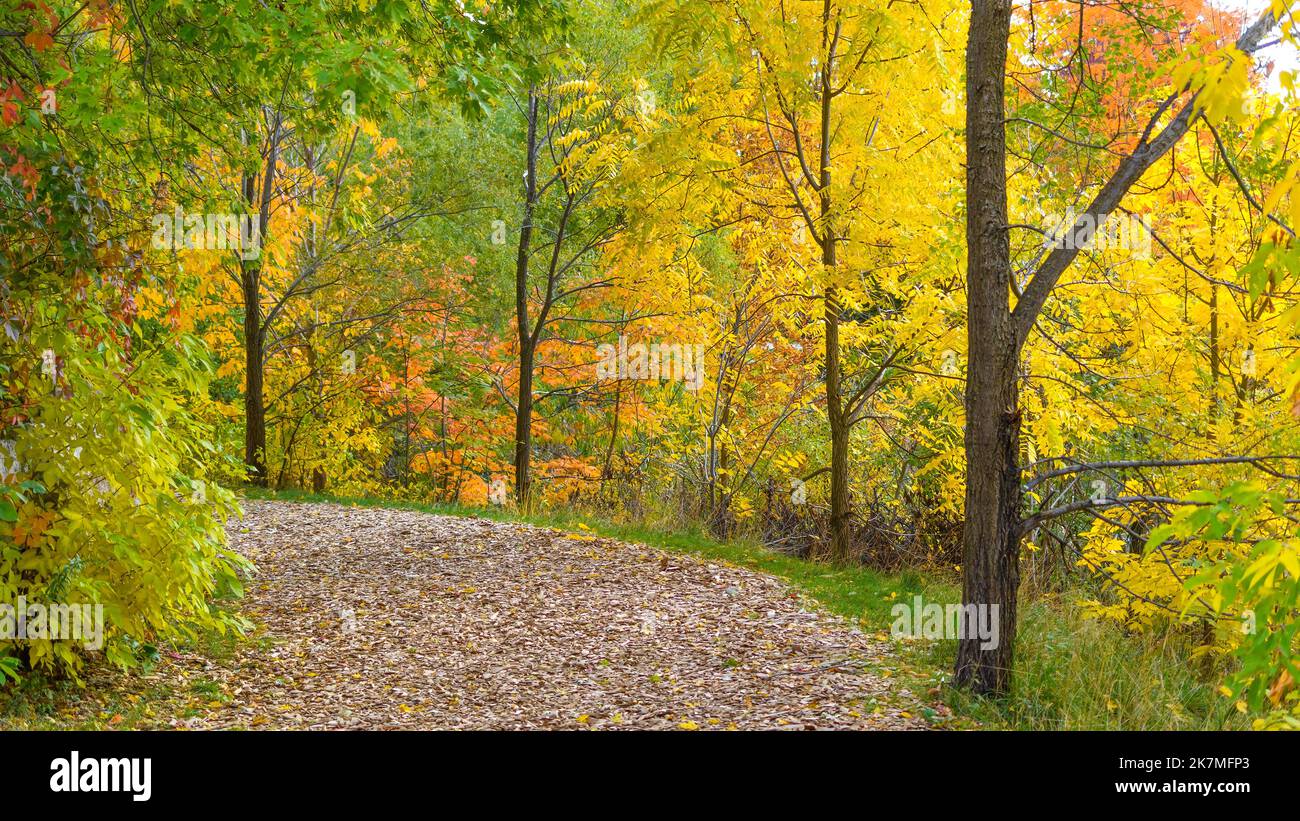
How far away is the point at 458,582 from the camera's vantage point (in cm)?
896

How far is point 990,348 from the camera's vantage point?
17.7 feet

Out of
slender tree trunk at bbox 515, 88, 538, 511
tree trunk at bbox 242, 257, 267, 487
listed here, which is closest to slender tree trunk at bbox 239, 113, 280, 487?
tree trunk at bbox 242, 257, 267, 487

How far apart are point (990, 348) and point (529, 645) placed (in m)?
3.86

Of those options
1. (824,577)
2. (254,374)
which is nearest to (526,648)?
(824,577)

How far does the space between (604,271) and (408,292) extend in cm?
384

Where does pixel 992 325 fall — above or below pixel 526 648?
above

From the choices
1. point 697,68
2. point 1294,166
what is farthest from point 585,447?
point 1294,166

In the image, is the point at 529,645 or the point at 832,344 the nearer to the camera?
the point at 529,645

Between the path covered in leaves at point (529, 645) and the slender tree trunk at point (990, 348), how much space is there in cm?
97

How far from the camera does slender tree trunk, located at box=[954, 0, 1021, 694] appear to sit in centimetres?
539

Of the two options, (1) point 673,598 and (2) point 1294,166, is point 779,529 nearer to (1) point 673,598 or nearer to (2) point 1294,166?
(1) point 673,598

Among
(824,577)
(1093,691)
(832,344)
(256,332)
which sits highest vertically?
(256,332)

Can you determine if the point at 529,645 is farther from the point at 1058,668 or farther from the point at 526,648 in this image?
the point at 1058,668

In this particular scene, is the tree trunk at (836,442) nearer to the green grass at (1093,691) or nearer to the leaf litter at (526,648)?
the leaf litter at (526,648)
